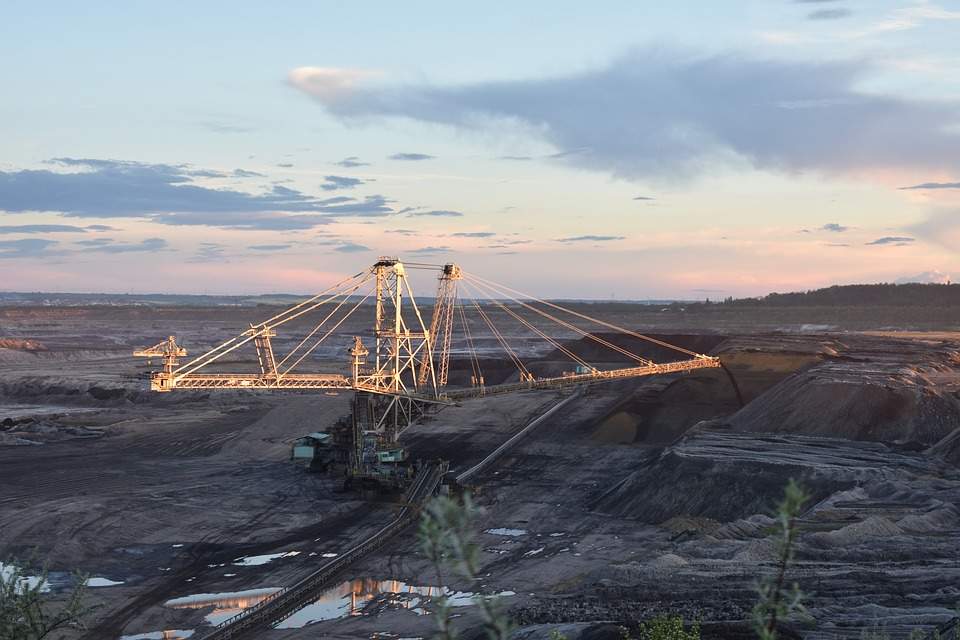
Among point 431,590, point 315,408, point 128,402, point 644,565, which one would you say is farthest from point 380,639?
point 128,402

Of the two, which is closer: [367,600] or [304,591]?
[367,600]

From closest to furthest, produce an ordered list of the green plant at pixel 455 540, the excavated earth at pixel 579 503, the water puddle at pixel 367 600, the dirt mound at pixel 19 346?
the green plant at pixel 455 540
the excavated earth at pixel 579 503
the water puddle at pixel 367 600
the dirt mound at pixel 19 346

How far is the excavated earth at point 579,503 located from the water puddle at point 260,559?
0.19 m

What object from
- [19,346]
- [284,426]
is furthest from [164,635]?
[19,346]

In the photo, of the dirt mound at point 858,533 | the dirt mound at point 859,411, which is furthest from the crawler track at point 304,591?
the dirt mound at point 859,411

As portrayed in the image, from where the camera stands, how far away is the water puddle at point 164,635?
33.7 meters

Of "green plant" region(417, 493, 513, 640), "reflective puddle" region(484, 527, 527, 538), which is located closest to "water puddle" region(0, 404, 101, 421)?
"reflective puddle" region(484, 527, 527, 538)

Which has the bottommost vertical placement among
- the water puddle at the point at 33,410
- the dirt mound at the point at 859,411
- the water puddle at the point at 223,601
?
the water puddle at the point at 223,601

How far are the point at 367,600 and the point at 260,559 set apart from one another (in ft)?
26.6

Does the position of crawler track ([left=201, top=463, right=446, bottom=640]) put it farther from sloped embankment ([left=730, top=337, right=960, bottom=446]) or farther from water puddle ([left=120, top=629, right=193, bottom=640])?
sloped embankment ([left=730, top=337, right=960, bottom=446])

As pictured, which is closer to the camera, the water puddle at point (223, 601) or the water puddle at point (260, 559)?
the water puddle at point (223, 601)

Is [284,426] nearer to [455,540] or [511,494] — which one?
[511,494]

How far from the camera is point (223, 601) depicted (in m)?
37.7

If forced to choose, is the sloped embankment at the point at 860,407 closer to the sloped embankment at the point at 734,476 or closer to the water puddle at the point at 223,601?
the sloped embankment at the point at 734,476
